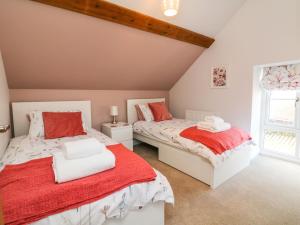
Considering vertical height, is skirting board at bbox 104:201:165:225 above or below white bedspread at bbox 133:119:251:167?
below

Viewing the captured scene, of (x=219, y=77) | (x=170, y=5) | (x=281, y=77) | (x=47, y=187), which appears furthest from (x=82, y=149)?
(x=281, y=77)

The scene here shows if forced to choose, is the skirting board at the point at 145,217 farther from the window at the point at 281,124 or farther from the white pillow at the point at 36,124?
the window at the point at 281,124

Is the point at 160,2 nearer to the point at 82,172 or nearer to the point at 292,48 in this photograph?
the point at 292,48

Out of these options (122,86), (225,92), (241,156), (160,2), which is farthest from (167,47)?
(241,156)

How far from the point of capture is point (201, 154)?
85.0 inches

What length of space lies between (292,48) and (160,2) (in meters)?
2.00

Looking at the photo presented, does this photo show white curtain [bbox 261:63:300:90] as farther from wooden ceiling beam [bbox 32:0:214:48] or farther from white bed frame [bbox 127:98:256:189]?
wooden ceiling beam [bbox 32:0:214:48]

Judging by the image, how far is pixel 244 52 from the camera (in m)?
2.96

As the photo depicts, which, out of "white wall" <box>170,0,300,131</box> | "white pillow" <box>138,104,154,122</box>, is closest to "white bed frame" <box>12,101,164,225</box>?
"white pillow" <box>138,104,154,122</box>

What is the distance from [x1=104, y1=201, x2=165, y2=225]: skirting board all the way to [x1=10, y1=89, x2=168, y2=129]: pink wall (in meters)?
2.32

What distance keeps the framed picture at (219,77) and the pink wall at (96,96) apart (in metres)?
1.40

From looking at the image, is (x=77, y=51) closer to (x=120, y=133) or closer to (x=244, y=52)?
(x=120, y=133)

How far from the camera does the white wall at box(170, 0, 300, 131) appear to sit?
8.20ft

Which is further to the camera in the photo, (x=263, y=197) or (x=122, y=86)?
(x=122, y=86)
